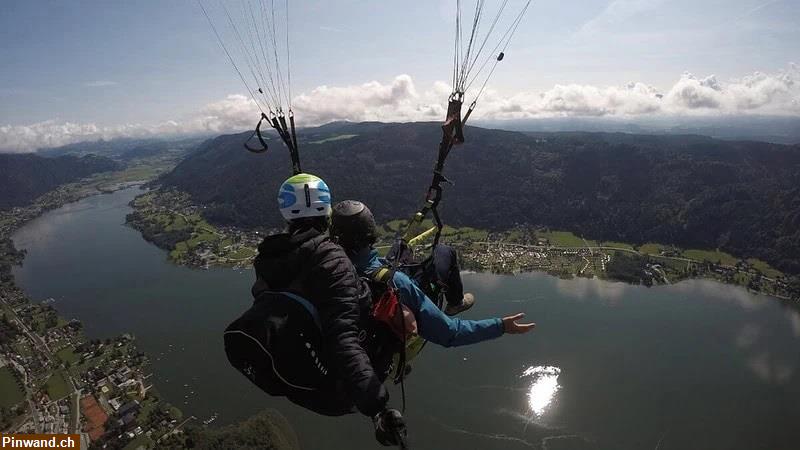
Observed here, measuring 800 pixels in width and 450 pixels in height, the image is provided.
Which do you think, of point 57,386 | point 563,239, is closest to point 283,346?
point 57,386

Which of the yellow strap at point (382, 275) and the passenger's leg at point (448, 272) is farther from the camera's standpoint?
the passenger's leg at point (448, 272)

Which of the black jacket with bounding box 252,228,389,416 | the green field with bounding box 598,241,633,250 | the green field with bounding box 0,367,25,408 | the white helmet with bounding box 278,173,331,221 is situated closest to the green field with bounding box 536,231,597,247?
the green field with bounding box 598,241,633,250

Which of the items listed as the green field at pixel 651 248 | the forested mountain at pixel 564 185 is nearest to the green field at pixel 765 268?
the forested mountain at pixel 564 185

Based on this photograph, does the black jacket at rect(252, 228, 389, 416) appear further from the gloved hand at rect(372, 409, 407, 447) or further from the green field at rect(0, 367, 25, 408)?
the green field at rect(0, 367, 25, 408)

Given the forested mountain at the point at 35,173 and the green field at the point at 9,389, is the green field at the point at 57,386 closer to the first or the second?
the green field at the point at 9,389

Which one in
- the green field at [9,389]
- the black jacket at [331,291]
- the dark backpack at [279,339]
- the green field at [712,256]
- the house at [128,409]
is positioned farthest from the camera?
the green field at [712,256]

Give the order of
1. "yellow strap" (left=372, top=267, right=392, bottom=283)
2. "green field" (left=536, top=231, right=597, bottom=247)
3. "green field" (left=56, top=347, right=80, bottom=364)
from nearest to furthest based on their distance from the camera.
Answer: "yellow strap" (left=372, top=267, right=392, bottom=283)
"green field" (left=56, top=347, right=80, bottom=364)
"green field" (left=536, top=231, right=597, bottom=247)

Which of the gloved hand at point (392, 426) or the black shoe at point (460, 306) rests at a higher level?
the gloved hand at point (392, 426)
